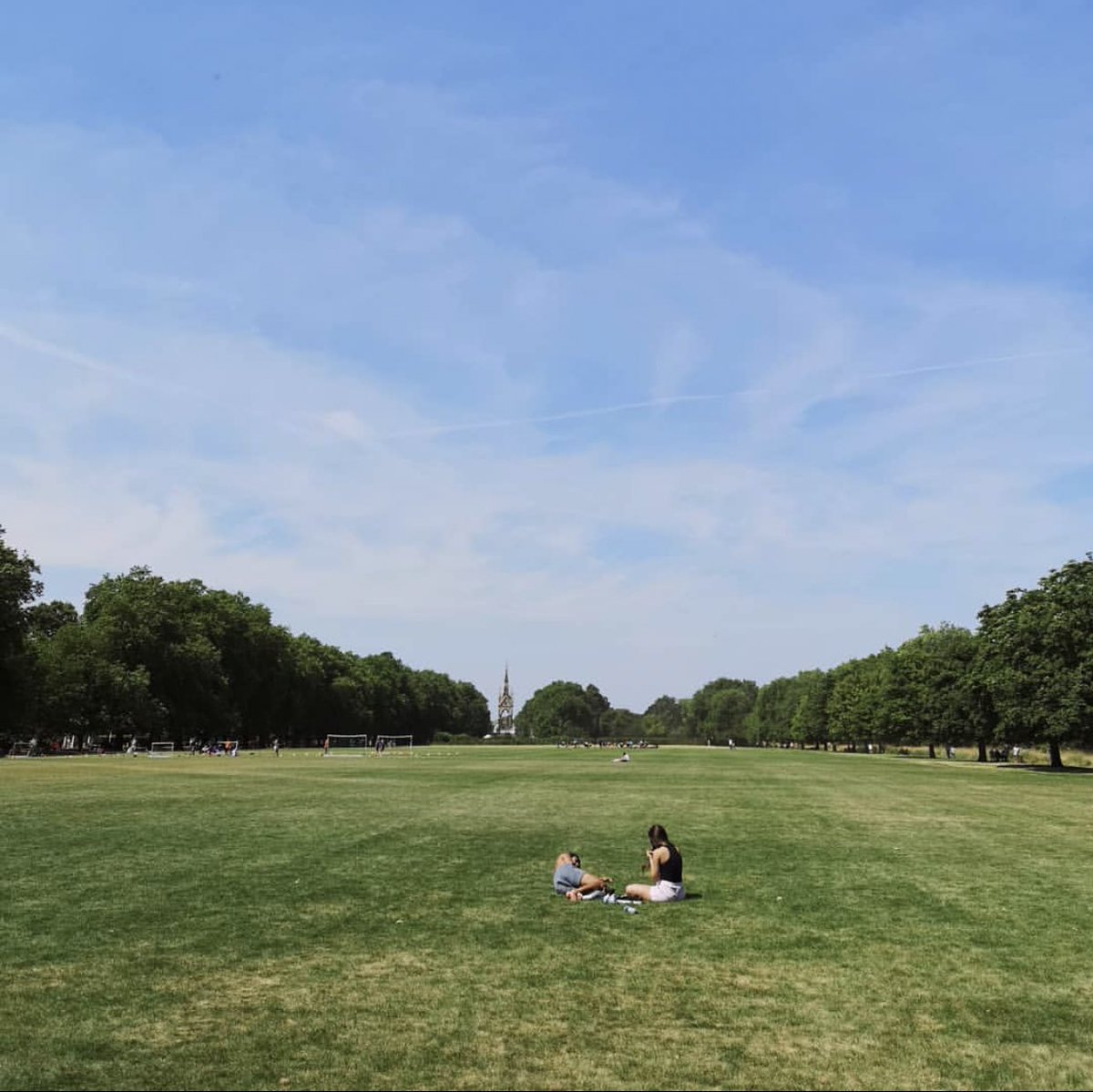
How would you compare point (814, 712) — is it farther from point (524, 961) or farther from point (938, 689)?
point (524, 961)

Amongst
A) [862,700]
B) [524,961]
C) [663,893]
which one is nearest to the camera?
[524,961]

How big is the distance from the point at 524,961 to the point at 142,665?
111 m

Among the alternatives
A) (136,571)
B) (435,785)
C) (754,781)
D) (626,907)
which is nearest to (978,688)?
(754,781)

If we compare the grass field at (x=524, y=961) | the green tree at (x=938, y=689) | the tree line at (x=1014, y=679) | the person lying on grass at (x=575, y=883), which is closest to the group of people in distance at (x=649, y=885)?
the person lying on grass at (x=575, y=883)

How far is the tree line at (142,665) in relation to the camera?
9350 centimetres

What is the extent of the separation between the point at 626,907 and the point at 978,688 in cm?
7998

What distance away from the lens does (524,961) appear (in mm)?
12531

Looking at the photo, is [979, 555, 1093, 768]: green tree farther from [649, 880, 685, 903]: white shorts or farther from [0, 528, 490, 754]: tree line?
[0, 528, 490, 754]: tree line

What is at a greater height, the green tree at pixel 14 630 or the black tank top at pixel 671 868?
the green tree at pixel 14 630

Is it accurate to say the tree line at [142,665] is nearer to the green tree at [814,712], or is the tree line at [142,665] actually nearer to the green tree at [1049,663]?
the green tree at [1049,663]

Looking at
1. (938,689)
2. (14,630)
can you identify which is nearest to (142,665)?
(14,630)

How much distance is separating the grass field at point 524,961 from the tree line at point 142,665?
2900 inches

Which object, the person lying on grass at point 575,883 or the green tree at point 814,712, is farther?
the green tree at point 814,712

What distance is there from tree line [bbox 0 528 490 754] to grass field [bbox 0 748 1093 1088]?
73.6 meters
